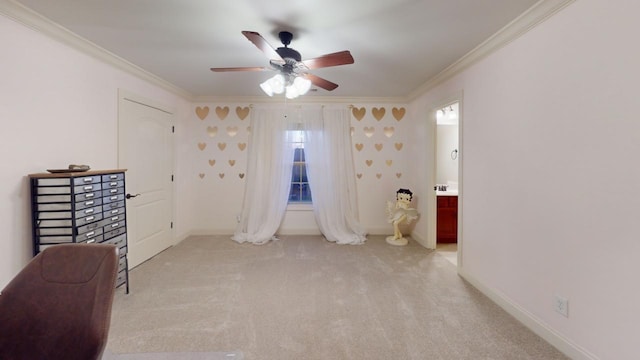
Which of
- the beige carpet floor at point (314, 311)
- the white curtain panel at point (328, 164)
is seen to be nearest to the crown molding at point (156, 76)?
the white curtain panel at point (328, 164)

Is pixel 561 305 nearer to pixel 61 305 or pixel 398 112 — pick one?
pixel 61 305

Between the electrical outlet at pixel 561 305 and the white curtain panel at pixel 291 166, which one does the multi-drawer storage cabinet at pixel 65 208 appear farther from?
the electrical outlet at pixel 561 305

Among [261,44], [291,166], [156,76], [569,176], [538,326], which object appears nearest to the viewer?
[569,176]

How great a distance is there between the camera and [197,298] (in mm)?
2652

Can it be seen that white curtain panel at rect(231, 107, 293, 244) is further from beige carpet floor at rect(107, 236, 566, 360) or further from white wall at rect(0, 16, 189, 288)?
white wall at rect(0, 16, 189, 288)

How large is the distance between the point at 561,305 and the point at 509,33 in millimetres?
2162

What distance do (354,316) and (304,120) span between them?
10.8ft

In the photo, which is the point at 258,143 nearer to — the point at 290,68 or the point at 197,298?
the point at 290,68

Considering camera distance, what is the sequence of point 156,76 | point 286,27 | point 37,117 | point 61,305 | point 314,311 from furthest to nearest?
point 156,76 → point 314,311 → point 286,27 → point 37,117 → point 61,305

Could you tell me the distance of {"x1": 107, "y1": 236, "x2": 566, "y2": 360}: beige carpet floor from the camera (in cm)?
195

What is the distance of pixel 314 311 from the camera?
243 cm

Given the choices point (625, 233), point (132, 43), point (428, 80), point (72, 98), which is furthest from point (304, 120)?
point (625, 233)

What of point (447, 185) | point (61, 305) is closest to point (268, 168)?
point (447, 185)

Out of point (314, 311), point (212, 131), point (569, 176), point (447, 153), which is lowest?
point (314, 311)
